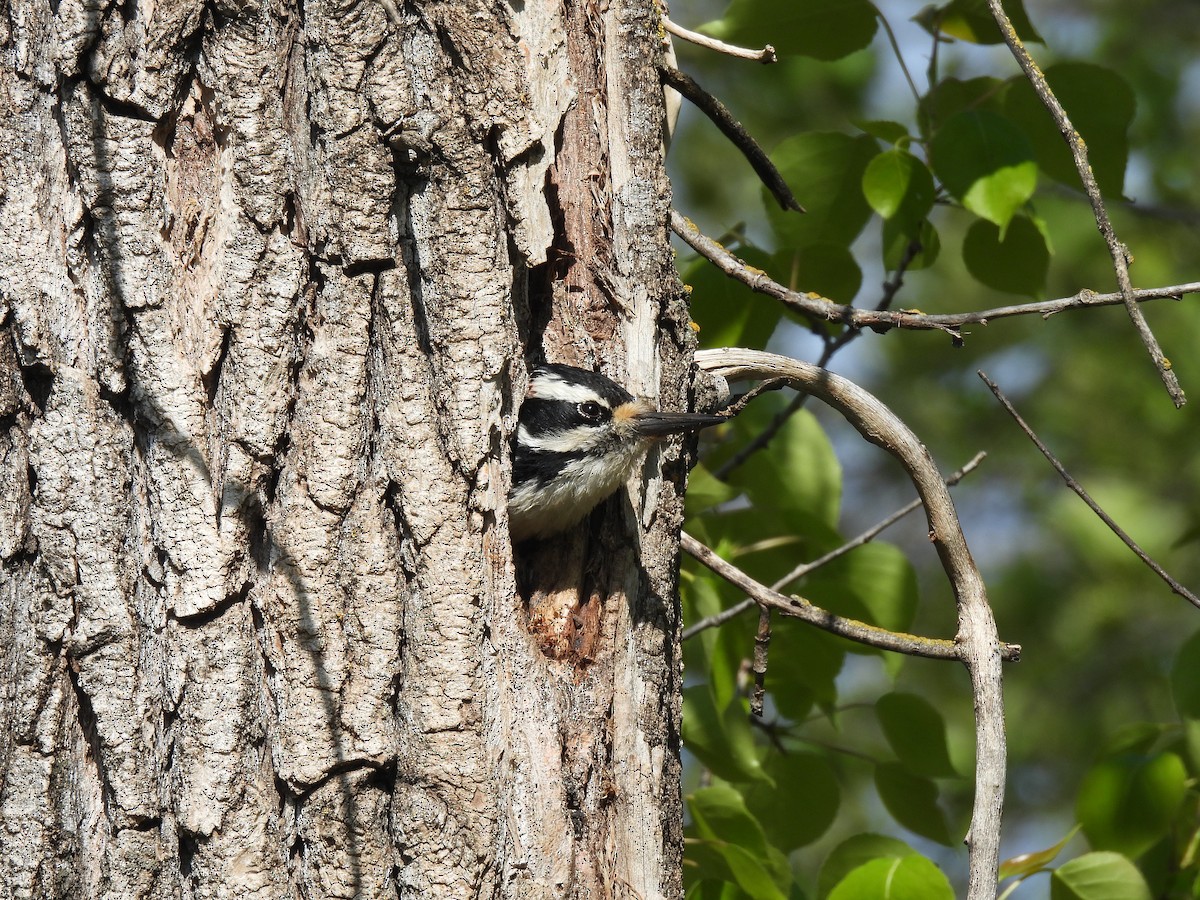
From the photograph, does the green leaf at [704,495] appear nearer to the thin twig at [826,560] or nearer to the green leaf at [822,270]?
the thin twig at [826,560]

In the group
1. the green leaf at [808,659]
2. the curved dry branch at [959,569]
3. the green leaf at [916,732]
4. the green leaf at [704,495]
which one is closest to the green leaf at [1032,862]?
the green leaf at [916,732]

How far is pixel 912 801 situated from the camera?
10.9ft

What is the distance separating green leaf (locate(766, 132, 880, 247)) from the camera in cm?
336

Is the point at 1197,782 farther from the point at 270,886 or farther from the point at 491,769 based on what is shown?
the point at 270,886

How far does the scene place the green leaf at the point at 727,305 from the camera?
10.9 feet

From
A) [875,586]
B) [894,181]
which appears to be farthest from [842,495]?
[894,181]

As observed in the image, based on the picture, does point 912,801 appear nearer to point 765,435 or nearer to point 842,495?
point 765,435

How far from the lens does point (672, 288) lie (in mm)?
2611

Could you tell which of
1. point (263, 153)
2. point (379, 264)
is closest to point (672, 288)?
point (379, 264)

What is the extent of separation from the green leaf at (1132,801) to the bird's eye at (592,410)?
1.74 m

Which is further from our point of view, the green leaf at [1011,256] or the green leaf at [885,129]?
the green leaf at [1011,256]

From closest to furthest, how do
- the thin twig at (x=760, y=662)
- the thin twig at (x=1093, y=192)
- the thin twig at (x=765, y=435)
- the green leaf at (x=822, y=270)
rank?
the thin twig at (x=1093, y=192) → the thin twig at (x=760, y=662) → the green leaf at (x=822, y=270) → the thin twig at (x=765, y=435)

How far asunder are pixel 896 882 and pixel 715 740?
67 centimetres

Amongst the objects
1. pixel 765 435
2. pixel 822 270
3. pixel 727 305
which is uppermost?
pixel 822 270
